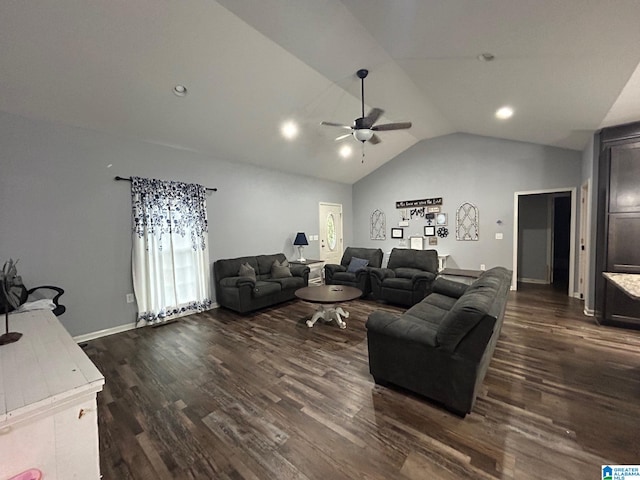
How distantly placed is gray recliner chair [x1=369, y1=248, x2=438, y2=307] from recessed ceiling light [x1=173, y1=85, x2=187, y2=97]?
4064 millimetres

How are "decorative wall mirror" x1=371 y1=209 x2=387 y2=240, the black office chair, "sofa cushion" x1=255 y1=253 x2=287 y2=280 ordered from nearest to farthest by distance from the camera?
the black office chair < "sofa cushion" x1=255 y1=253 x2=287 y2=280 < "decorative wall mirror" x1=371 y1=209 x2=387 y2=240

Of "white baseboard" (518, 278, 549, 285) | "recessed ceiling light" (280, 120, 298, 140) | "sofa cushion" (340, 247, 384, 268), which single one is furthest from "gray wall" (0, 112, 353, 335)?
"white baseboard" (518, 278, 549, 285)

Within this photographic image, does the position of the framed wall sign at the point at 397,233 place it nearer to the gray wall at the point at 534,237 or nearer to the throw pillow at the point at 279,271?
the gray wall at the point at 534,237

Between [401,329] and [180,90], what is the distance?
3614 mm

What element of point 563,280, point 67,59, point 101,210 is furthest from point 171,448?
point 563,280

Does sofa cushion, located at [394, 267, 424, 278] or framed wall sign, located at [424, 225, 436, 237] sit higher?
framed wall sign, located at [424, 225, 436, 237]

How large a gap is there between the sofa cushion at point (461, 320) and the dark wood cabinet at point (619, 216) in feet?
9.82

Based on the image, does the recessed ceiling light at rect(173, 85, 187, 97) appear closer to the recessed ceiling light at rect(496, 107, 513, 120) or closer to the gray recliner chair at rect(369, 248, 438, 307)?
the gray recliner chair at rect(369, 248, 438, 307)

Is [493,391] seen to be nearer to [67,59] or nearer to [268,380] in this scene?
[268,380]

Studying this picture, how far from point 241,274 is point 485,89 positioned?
4.60 meters

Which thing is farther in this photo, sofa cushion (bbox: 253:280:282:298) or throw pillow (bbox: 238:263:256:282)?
throw pillow (bbox: 238:263:256:282)

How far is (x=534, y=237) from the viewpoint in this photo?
6512mm

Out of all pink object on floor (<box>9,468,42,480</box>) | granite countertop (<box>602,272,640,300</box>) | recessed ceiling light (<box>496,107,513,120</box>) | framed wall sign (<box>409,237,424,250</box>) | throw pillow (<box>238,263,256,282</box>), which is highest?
recessed ceiling light (<box>496,107,513,120</box>)

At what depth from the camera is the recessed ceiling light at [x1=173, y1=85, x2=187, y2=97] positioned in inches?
126
